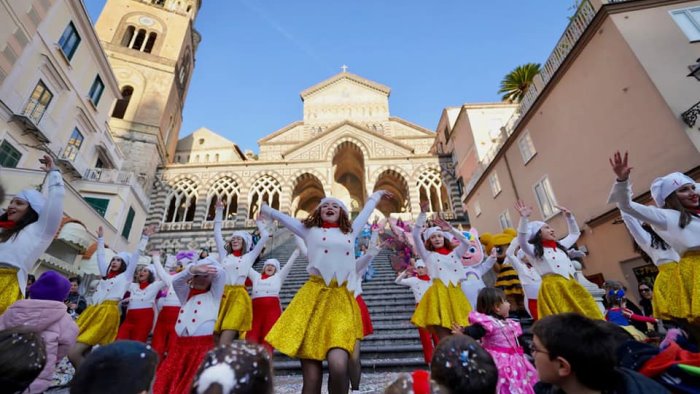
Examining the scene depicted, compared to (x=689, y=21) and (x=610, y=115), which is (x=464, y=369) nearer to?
(x=610, y=115)

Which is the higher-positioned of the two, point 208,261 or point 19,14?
point 19,14

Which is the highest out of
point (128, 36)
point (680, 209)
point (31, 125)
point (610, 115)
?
point (128, 36)

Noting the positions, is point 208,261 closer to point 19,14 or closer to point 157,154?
point 19,14

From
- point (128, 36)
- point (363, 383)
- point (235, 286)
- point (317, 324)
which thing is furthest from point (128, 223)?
point (128, 36)

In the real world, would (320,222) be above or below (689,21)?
below

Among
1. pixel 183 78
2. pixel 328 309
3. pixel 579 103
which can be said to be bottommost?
pixel 328 309

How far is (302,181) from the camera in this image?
24219 millimetres

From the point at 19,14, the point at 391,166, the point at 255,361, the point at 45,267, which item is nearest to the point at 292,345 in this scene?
the point at 255,361

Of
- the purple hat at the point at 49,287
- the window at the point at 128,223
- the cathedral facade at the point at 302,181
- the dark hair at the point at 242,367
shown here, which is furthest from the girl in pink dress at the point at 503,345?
the window at the point at 128,223

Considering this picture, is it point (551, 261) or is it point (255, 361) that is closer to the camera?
point (255, 361)

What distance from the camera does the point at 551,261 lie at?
150 inches

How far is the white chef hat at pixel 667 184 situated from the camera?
2.54 meters

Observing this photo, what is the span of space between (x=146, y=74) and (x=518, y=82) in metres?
28.0

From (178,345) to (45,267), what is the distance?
37.9ft
